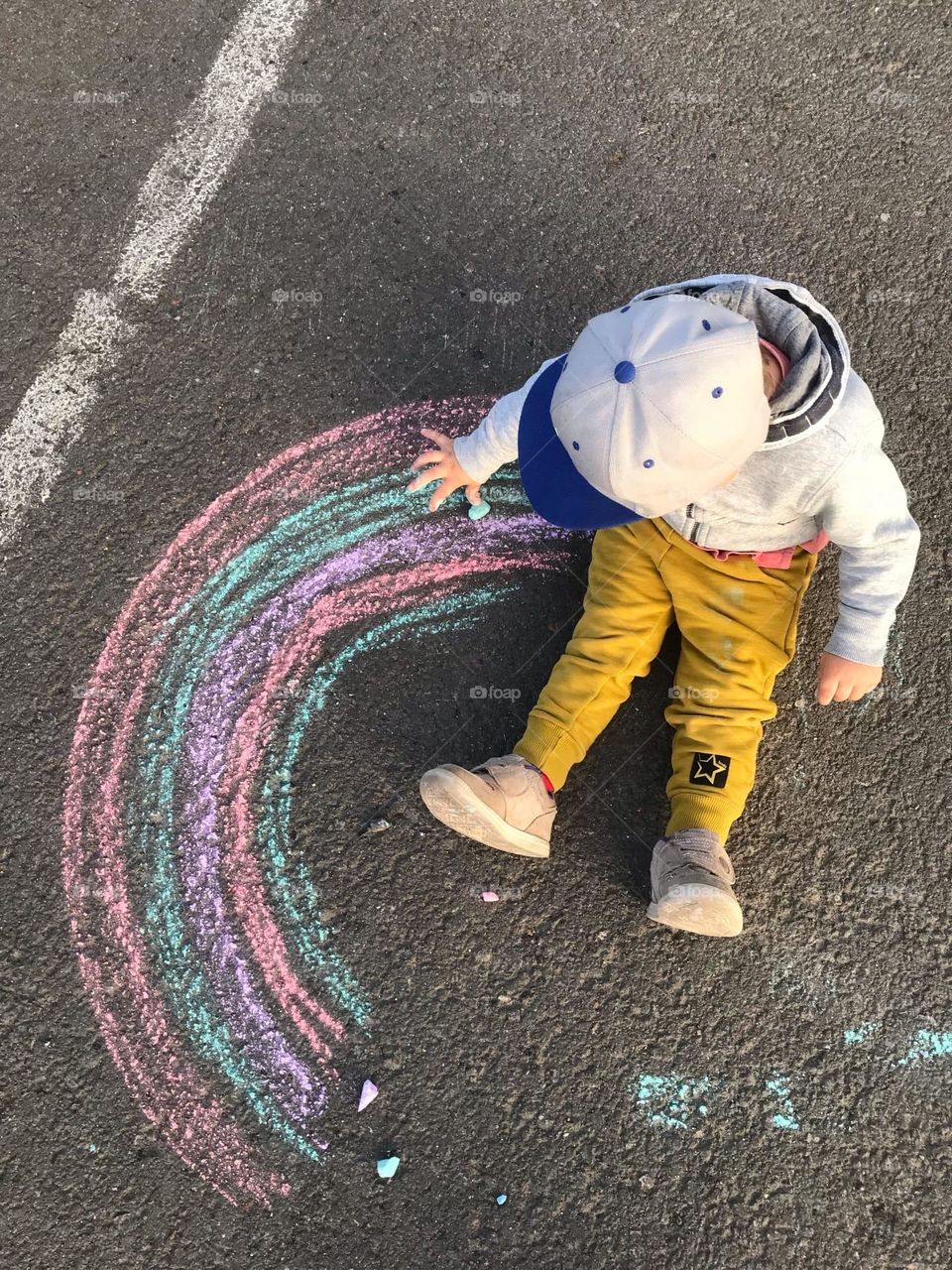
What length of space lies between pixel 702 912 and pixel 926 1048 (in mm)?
736

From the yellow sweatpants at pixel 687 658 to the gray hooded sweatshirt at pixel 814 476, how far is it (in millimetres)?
115

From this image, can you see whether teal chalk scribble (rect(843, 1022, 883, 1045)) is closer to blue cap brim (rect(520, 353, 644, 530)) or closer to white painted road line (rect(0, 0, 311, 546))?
blue cap brim (rect(520, 353, 644, 530))

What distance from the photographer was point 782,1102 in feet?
7.70

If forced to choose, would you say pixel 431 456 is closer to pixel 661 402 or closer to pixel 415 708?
pixel 415 708

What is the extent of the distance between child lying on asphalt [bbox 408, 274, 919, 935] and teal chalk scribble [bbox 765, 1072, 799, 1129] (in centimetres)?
45

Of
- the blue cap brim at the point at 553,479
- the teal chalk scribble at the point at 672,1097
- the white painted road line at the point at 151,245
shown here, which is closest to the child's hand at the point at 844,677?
the blue cap brim at the point at 553,479

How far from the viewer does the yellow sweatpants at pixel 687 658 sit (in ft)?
7.63

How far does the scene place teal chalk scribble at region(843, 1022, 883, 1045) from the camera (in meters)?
2.39

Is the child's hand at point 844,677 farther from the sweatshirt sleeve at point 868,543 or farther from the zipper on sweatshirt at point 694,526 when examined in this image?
the zipper on sweatshirt at point 694,526

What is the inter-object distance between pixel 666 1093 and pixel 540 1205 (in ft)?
1.32

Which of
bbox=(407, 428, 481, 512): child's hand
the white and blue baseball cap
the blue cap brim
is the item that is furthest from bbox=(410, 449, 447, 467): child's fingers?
the white and blue baseball cap

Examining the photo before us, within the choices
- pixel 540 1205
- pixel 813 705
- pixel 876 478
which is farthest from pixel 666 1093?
pixel 876 478

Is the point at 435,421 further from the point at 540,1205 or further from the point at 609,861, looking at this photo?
the point at 540,1205

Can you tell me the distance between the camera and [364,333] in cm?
283
